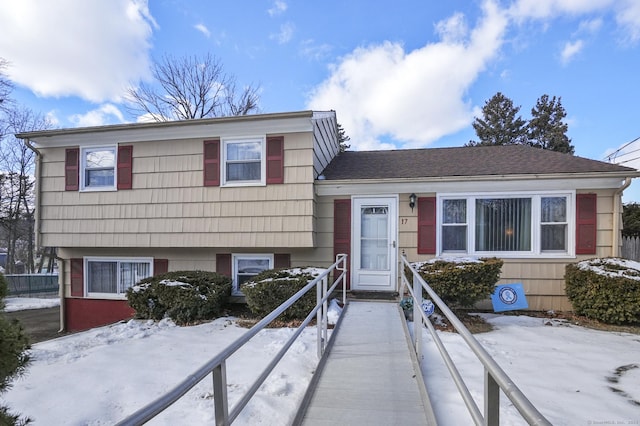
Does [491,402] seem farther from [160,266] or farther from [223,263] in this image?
[160,266]

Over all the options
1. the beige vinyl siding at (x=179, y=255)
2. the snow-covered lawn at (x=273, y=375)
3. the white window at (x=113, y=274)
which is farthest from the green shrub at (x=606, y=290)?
the white window at (x=113, y=274)

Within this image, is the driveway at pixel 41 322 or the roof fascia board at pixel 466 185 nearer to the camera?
the roof fascia board at pixel 466 185

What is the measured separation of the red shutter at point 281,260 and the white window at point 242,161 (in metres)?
1.75

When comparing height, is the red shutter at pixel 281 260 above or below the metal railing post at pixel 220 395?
below

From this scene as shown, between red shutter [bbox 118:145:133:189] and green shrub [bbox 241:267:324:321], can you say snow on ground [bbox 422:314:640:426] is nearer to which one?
green shrub [bbox 241:267:324:321]

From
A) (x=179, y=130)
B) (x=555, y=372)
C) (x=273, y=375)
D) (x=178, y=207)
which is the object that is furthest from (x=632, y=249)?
(x=179, y=130)

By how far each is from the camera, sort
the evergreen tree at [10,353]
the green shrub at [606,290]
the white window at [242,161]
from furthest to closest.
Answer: the white window at [242,161]
the green shrub at [606,290]
the evergreen tree at [10,353]

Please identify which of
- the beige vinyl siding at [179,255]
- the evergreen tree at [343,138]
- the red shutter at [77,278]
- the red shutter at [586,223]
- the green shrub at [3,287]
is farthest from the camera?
the evergreen tree at [343,138]

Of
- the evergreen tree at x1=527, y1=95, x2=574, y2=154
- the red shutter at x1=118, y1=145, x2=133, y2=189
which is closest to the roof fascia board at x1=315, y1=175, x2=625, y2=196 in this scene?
the red shutter at x1=118, y1=145, x2=133, y2=189

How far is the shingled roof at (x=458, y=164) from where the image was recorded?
20.7 feet

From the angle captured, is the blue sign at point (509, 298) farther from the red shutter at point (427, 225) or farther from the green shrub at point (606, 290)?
the red shutter at point (427, 225)

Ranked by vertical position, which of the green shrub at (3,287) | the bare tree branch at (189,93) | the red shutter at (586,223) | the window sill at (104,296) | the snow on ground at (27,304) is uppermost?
the bare tree branch at (189,93)

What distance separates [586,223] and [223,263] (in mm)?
7760

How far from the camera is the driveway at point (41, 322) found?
790cm
